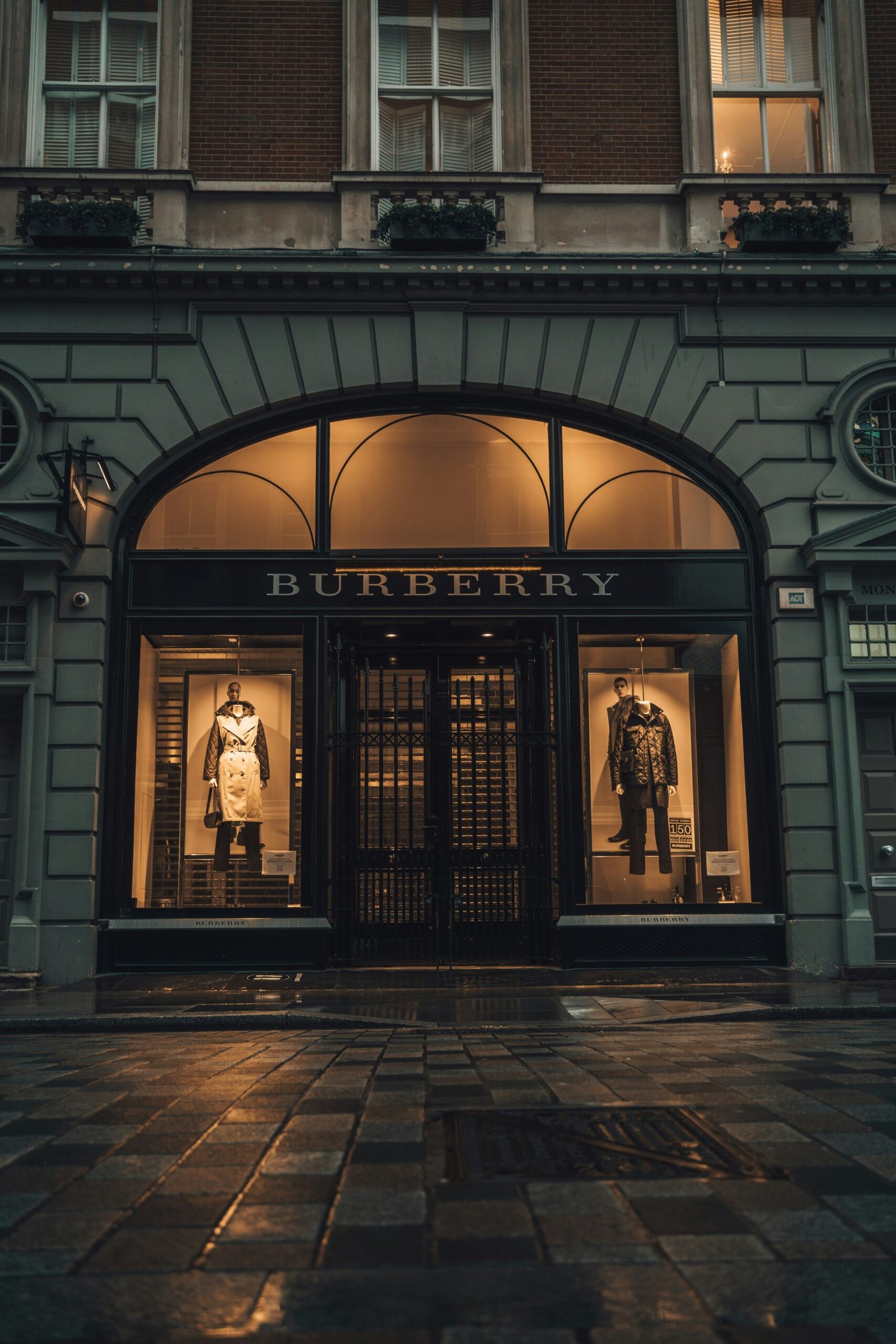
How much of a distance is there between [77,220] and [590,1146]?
12.0 meters

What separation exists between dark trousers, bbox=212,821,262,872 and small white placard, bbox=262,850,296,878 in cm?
7

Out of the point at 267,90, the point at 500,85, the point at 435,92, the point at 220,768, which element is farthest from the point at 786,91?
the point at 220,768

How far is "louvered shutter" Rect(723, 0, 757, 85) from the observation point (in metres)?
14.8

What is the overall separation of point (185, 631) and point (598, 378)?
5370 millimetres

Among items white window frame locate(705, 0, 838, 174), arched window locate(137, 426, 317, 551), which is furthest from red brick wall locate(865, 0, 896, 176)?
arched window locate(137, 426, 317, 551)

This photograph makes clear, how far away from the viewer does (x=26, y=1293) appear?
3.12m

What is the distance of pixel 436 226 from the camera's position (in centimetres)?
1371

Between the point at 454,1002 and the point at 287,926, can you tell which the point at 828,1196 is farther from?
the point at 287,926

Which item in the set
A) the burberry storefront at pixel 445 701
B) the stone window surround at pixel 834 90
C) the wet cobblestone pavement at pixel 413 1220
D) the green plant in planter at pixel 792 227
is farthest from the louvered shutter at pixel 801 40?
the wet cobblestone pavement at pixel 413 1220

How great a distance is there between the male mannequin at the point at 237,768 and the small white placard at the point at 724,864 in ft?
16.1

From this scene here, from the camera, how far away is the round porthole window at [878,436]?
544 inches

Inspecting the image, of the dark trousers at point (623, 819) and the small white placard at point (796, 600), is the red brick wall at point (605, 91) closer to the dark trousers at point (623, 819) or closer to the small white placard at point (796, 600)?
the small white placard at point (796, 600)

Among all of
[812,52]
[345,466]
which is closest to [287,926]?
[345,466]

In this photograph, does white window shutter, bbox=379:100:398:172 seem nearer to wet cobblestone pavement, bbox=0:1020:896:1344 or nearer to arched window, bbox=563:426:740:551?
arched window, bbox=563:426:740:551
